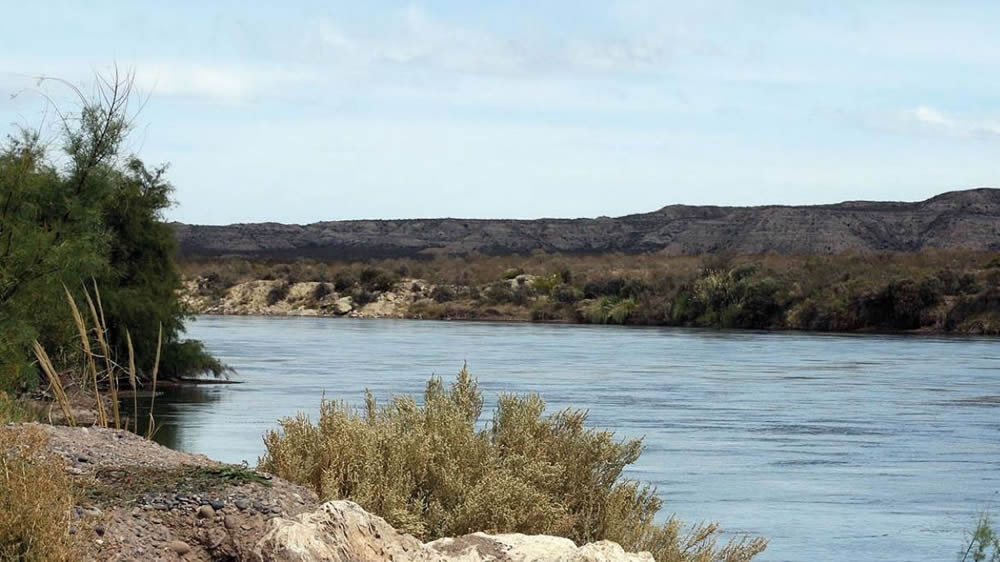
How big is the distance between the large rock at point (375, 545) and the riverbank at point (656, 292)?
40722 millimetres

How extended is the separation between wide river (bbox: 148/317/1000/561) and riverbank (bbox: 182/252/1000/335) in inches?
188

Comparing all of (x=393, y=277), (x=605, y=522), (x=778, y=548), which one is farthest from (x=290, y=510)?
(x=393, y=277)

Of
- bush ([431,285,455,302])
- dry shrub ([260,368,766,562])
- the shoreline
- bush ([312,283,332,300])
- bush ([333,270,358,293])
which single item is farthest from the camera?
bush ([333,270,358,293])

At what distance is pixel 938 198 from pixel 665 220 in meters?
25.3

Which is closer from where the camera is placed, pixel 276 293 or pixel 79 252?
pixel 79 252

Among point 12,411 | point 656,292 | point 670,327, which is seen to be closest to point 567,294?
point 656,292

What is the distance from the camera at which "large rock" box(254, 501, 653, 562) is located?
6.71 meters

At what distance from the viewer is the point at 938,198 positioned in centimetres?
11669

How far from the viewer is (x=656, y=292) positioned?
63.9 m

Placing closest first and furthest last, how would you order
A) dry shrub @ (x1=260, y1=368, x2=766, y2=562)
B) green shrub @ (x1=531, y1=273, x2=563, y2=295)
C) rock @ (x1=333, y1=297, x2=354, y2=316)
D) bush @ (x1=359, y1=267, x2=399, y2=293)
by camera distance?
dry shrub @ (x1=260, y1=368, x2=766, y2=562) < rock @ (x1=333, y1=297, x2=354, y2=316) < green shrub @ (x1=531, y1=273, x2=563, y2=295) < bush @ (x1=359, y1=267, x2=399, y2=293)

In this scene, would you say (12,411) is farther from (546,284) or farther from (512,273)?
(512,273)

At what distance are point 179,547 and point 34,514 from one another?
993 millimetres

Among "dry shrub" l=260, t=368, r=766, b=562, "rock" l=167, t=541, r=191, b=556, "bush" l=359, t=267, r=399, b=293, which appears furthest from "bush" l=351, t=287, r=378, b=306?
"rock" l=167, t=541, r=191, b=556

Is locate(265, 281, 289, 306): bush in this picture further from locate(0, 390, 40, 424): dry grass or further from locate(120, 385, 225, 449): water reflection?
locate(0, 390, 40, 424): dry grass
